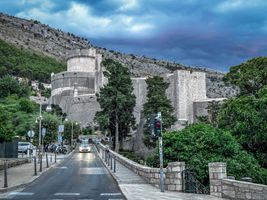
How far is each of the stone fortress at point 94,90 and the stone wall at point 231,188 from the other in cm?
5821

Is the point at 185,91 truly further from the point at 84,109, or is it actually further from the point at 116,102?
the point at 84,109

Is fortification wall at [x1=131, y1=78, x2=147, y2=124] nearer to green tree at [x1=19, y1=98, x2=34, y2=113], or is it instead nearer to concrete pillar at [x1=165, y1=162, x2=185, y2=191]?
green tree at [x1=19, y1=98, x2=34, y2=113]

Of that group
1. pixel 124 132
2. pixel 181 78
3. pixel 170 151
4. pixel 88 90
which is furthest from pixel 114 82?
pixel 88 90

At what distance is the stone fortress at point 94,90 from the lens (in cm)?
7844

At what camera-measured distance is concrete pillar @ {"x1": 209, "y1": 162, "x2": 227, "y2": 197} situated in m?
15.8

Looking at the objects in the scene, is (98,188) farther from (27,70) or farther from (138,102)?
(27,70)

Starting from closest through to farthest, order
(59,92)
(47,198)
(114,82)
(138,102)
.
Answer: (47,198), (114,82), (138,102), (59,92)

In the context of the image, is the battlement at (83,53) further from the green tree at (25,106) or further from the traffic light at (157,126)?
the traffic light at (157,126)

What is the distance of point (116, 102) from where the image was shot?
202 feet

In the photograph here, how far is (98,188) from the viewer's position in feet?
66.2

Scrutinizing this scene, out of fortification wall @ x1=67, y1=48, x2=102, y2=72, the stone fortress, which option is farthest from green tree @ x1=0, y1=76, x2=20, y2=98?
fortification wall @ x1=67, y1=48, x2=102, y2=72

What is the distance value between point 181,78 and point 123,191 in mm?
61856

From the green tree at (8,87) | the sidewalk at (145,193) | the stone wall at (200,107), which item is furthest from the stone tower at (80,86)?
the sidewalk at (145,193)

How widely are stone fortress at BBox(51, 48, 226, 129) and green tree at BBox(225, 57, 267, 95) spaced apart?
3025 centimetres
